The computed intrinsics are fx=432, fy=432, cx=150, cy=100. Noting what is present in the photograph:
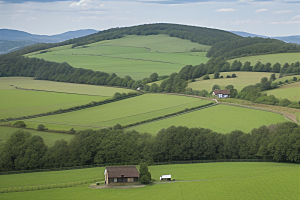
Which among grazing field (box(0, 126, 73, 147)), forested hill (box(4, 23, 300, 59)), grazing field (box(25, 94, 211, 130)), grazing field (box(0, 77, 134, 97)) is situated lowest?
grazing field (box(0, 126, 73, 147))

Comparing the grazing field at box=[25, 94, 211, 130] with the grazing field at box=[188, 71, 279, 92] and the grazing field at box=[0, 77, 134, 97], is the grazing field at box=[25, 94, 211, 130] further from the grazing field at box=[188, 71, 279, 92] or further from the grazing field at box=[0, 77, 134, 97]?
the grazing field at box=[188, 71, 279, 92]

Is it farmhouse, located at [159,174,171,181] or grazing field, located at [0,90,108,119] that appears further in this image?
grazing field, located at [0,90,108,119]

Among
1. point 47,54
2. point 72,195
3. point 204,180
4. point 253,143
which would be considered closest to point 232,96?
point 253,143

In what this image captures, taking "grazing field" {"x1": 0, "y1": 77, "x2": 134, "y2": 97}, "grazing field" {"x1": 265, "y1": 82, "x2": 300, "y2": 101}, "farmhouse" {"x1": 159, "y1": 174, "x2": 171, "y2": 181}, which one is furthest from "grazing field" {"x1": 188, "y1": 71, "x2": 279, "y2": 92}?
"farmhouse" {"x1": 159, "y1": 174, "x2": 171, "y2": 181}

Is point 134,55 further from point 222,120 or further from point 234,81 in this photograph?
point 222,120

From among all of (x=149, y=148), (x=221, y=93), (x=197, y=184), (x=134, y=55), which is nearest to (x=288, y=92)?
(x=221, y=93)

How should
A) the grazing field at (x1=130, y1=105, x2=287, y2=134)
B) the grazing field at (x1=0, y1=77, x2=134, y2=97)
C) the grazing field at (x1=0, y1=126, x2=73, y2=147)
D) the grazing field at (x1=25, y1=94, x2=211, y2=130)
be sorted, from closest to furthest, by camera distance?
the grazing field at (x1=0, y1=126, x2=73, y2=147), the grazing field at (x1=130, y1=105, x2=287, y2=134), the grazing field at (x1=25, y1=94, x2=211, y2=130), the grazing field at (x1=0, y1=77, x2=134, y2=97)
